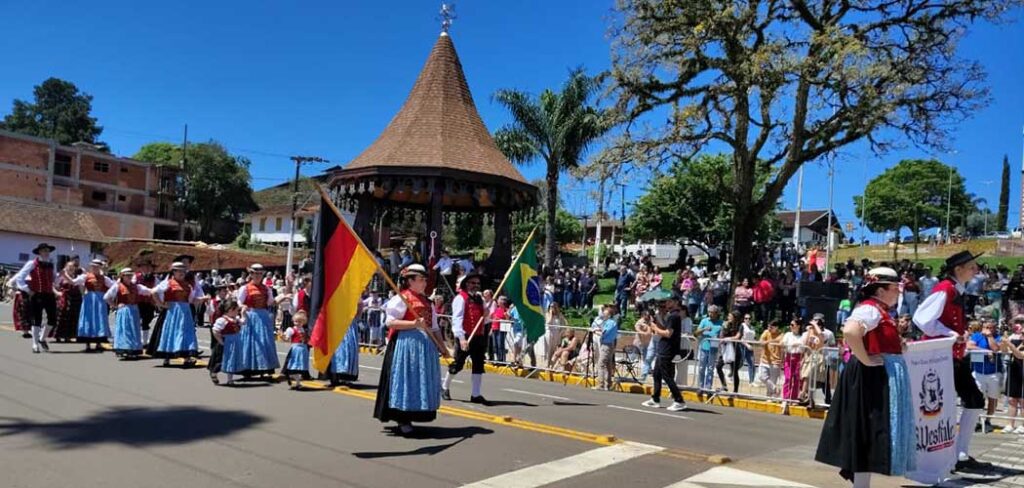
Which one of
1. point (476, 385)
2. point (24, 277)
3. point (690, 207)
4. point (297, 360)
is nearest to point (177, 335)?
point (297, 360)

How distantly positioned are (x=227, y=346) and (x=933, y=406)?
9313 mm

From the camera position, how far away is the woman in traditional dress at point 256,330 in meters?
11.9

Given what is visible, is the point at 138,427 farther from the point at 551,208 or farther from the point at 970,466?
the point at 551,208

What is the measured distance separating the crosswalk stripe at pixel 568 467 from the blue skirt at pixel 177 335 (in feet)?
27.4

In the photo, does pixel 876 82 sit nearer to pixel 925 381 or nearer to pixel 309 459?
pixel 925 381

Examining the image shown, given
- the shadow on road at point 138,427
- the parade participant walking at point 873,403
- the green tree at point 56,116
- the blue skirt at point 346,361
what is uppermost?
the green tree at point 56,116

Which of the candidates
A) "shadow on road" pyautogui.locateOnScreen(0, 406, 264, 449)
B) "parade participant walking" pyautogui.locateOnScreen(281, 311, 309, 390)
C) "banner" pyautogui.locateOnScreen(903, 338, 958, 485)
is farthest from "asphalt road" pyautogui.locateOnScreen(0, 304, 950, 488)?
"banner" pyautogui.locateOnScreen(903, 338, 958, 485)

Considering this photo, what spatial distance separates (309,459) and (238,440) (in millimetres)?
1109

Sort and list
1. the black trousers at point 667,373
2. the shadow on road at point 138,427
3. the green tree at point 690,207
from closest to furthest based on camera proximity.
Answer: the shadow on road at point 138,427, the black trousers at point 667,373, the green tree at point 690,207

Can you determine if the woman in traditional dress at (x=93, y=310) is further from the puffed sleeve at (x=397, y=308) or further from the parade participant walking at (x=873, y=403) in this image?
the parade participant walking at (x=873, y=403)

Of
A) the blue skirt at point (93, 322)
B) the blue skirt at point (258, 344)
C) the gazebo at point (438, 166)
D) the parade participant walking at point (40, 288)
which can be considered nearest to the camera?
the blue skirt at point (258, 344)

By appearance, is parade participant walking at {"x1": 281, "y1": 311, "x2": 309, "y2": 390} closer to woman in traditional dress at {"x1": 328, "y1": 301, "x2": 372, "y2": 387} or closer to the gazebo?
woman in traditional dress at {"x1": 328, "y1": 301, "x2": 372, "y2": 387}

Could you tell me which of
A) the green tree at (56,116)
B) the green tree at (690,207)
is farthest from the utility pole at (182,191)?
the green tree at (690,207)

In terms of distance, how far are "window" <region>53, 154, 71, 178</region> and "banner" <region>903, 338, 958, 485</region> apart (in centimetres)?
7557
